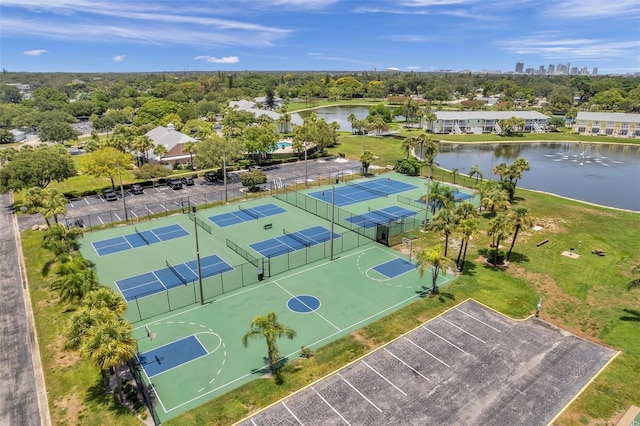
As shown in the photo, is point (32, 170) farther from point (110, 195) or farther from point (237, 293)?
point (237, 293)

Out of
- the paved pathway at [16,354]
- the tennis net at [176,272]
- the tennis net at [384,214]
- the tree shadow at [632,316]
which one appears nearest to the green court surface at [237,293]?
the tennis net at [176,272]

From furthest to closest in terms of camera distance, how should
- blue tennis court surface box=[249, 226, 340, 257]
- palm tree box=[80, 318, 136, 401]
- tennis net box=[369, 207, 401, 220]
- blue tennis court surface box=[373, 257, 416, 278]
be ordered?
Result: tennis net box=[369, 207, 401, 220], blue tennis court surface box=[249, 226, 340, 257], blue tennis court surface box=[373, 257, 416, 278], palm tree box=[80, 318, 136, 401]

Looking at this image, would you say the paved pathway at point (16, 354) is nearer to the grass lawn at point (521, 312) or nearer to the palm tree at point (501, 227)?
the grass lawn at point (521, 312)

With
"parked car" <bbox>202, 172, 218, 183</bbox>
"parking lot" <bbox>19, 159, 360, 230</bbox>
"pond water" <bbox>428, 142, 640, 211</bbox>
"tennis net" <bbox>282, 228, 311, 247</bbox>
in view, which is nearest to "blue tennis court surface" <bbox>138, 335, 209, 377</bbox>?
"tennis net" <bbox>282, 228, 311, 247</bbox>

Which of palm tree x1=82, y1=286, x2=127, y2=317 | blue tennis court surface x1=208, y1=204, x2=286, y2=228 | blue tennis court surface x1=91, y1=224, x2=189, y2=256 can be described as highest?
palm tree x1=82, y1=286, x2=127, y2=317

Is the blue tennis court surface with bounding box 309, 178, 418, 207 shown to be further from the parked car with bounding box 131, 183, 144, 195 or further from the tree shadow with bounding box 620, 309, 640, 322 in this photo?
the tree shadow with bounding box 620, 309, 640, 322

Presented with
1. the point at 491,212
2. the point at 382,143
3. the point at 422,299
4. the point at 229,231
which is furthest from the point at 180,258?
the point at 382,143

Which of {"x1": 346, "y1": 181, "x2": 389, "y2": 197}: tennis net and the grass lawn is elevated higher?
{"x1": 346, "y1": 181, "x2": 389, "y2": 197}: tennis net

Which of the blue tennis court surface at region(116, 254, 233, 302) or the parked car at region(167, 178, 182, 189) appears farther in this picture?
the parked car at region(167, 178, 182, 189)
